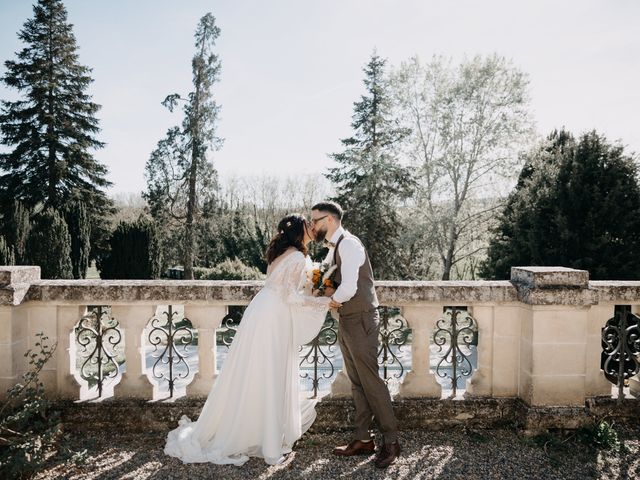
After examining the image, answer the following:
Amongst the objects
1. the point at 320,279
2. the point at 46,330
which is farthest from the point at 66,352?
the point at 320,279

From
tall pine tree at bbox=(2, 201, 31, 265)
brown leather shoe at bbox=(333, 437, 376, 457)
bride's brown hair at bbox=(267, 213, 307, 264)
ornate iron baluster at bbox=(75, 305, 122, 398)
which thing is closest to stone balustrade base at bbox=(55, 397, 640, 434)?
ornate iron baluster at bbox=(75, 305, 122, 398)

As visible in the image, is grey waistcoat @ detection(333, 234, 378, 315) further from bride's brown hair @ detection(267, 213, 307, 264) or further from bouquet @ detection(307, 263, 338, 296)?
bride's brown hair @ detection(267, 213, 307, 264)

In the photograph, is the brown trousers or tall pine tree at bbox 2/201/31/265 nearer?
Result: the brown trousers

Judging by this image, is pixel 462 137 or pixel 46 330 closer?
pixel 46 330

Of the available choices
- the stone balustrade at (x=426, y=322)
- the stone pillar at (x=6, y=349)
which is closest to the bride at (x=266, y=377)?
the stone balustrade at (x=426, y=322)

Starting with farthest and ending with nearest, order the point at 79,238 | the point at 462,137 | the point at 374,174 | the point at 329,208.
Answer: the point at 462,137 < the point at 374,174 < the point at 79,238 < the point at 329,208

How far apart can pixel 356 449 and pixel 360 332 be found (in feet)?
3.07

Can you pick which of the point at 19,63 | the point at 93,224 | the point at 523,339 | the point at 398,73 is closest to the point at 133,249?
the point at 93,224

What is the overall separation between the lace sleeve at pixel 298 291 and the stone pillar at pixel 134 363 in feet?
4.14

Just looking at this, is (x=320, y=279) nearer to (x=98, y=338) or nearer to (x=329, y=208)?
(x=329, y=208)

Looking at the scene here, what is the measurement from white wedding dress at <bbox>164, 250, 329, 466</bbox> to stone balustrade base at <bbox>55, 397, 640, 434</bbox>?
0.28 metres

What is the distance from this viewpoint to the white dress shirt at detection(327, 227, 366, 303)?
3443 millimetres

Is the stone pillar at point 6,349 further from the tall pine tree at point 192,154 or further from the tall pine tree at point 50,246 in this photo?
the tall pine tree at point 192,154

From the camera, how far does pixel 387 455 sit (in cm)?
350
